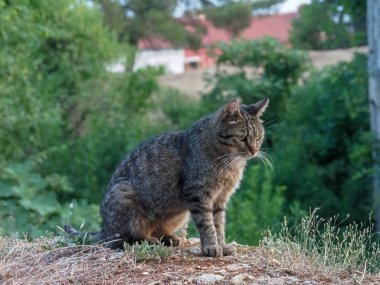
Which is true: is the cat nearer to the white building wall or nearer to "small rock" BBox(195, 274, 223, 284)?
"small rock" BBox(195, 274, 223, 284)

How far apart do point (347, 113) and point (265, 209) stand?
4259 mm

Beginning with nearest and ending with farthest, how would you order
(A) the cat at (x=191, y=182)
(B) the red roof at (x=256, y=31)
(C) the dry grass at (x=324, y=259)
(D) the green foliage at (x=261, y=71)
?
(C) the dry grass at (x=324, y=259) → (A) the cat at (x=191, y=182) → (D) the green foliage at (x=261, y=71) → (B) the red roof at (x=256, y=31)

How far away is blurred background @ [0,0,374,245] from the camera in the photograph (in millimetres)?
11367

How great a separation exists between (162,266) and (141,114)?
13.0 m

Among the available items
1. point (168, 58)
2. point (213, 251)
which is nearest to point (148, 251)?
point (213, 251)

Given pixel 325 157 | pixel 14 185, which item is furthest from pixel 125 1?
pixel 14 185

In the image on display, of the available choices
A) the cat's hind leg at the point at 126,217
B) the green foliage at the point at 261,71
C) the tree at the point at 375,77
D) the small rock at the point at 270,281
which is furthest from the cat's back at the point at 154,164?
the green foliage at the point at 261,71

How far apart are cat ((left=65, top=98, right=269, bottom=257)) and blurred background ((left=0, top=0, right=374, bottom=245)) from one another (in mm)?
4046

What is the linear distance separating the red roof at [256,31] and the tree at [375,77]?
1903cm

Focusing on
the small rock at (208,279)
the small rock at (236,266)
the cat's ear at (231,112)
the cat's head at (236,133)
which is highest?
the cat's ear at (231,112)

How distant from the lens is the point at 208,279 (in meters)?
4.85

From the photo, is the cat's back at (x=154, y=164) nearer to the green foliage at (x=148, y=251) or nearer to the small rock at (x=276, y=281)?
the green foliage at (x=148, y=251)

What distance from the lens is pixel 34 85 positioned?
15.1 meters

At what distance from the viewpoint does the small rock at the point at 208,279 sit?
4820mm
